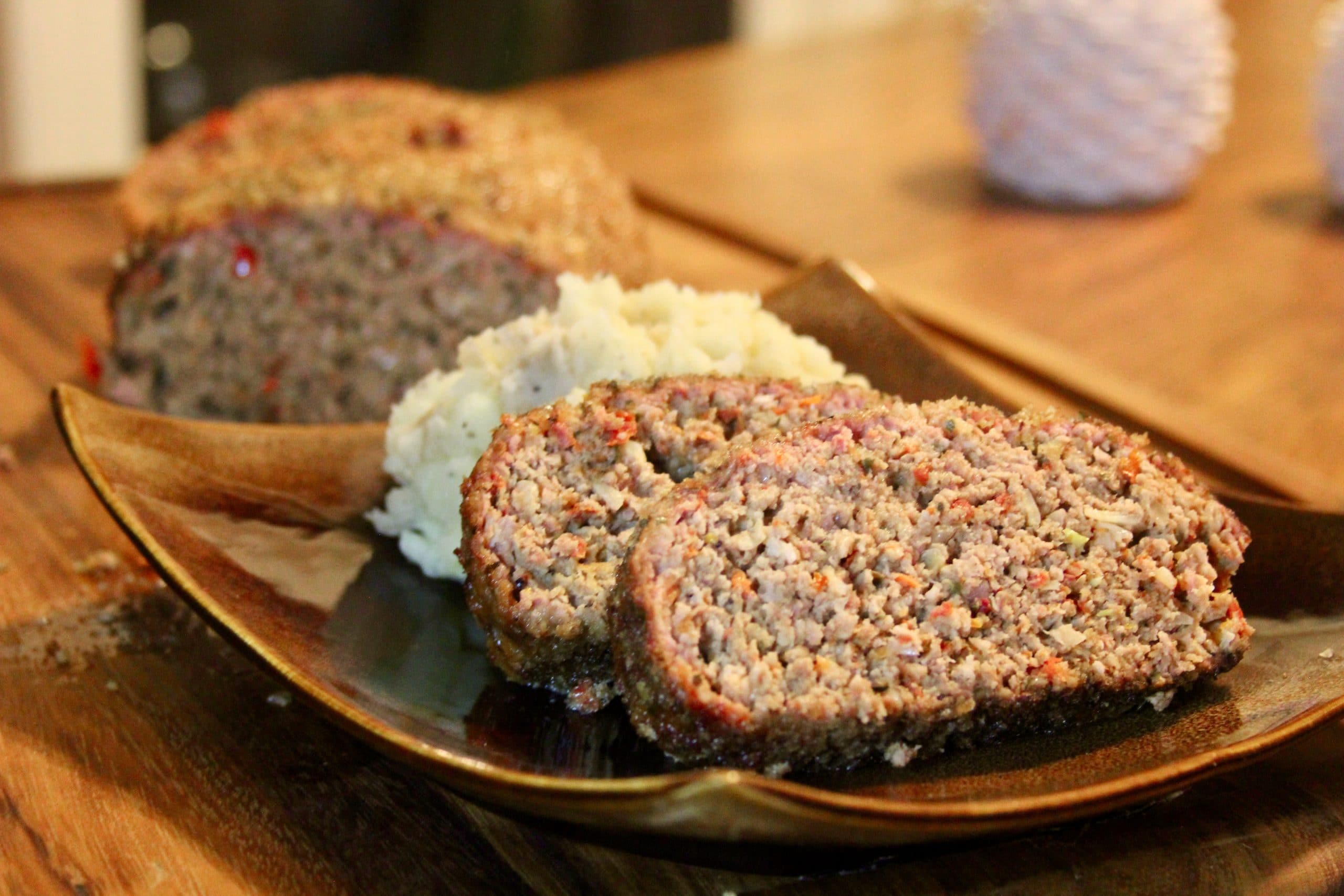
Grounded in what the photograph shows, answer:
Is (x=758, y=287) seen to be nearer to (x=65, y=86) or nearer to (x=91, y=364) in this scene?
(x=91, y=364)

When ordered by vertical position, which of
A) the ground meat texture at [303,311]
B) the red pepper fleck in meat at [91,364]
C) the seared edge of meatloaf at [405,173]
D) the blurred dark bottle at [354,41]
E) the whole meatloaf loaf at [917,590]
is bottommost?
the blurred dark bottle at [354,41]

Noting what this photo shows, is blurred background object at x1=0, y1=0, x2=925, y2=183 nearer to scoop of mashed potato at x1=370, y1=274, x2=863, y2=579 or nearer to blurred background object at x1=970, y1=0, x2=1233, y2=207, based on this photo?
blurred background object at x1=970, y1=0, x2=1233, y2=207

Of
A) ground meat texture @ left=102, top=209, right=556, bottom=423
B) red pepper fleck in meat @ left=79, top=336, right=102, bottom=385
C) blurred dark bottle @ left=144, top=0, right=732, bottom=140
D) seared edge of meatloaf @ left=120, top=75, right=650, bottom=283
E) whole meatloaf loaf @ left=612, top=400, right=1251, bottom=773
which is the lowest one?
blurred dark bottle @ left=144, top=0, right=732, bottom=140

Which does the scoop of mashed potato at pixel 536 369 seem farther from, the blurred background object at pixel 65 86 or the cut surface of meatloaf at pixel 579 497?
the blurred background object at pixel 65 86

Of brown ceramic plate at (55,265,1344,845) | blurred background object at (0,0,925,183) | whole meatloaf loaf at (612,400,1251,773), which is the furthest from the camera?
blurred background object at (0,0,925,183)

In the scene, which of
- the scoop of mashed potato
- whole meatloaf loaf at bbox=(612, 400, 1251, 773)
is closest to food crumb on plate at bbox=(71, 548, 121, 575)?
the scoop of mashed potato

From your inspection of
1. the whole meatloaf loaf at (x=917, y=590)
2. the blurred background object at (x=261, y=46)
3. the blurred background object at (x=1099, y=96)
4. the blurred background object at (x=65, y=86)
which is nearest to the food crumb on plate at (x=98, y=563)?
the whole meatloaf loaf at (x=917, y=590)

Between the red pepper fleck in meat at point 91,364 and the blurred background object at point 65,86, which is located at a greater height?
the red pepper fleck in meat at point 91,364
